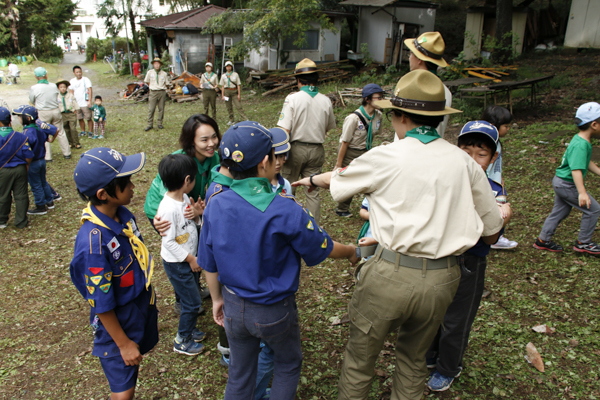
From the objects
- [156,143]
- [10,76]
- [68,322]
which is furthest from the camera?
[10,76]

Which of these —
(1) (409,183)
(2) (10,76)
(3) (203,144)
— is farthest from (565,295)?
(2) (10,76)

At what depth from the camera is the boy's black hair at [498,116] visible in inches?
136

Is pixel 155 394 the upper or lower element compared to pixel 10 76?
lower

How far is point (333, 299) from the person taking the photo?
455cm

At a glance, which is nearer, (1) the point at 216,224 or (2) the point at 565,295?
(1) the point at 216,224

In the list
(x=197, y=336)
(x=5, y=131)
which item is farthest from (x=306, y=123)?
(x=5, y=131)

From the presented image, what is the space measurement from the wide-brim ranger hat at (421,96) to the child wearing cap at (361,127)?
347cm

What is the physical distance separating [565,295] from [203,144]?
14.0 ft

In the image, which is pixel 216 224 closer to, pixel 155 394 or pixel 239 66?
pixel 155 394

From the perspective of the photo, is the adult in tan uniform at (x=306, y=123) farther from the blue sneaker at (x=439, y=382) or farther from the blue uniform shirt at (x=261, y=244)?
the blue uniform shirt at (x=261, y=244)

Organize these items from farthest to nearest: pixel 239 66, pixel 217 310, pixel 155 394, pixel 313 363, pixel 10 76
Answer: pixel 10 76 → pixel 239 66 → pixel 313 363 → pixel 155 394 → pixel 217 310

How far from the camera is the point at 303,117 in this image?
5.39m

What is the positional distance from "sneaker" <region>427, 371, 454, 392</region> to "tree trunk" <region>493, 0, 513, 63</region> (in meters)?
15.1

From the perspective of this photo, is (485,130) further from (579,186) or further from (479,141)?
(579,186)
